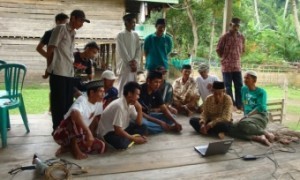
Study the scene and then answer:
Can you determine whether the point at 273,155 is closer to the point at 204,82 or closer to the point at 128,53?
the point at 204,82

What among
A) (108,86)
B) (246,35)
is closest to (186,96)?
(108,86)

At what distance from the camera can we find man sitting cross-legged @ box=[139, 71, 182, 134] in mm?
4094

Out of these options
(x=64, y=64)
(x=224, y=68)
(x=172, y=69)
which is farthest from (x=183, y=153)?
(x=172, y=69)

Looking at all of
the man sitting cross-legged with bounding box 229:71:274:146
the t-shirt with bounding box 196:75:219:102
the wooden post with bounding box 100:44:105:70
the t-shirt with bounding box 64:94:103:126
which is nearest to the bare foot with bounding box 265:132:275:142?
the man sitting cross-legged with bounding box 229:71:274:146

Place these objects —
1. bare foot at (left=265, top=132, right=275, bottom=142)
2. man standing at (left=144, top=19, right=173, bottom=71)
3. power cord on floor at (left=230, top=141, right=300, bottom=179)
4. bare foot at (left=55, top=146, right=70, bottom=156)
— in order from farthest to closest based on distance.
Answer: man standing at (left=144, top=19, right=173, bottom=71)
bare foot at (left=265, top=132, right=275, bottom=142)
bare foot at (left=55, top=146, right=70, bottom=156)
power cord on floor at (left=230, top=141, right=300, bottom=179)

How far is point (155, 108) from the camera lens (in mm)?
4309

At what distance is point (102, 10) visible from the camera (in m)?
10.6

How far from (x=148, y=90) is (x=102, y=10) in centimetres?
710

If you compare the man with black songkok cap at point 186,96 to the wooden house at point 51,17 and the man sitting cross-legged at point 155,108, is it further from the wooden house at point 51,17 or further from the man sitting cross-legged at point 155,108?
the wooden house at point 51,17

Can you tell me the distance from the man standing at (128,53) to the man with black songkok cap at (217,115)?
1197 mm

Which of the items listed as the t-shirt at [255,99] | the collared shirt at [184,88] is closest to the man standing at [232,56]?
the collared shirt at [184,88]

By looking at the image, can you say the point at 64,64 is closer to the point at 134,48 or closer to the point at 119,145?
the point at 119,145

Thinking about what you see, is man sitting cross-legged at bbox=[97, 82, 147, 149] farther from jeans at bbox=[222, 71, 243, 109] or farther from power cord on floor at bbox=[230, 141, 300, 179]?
jeans at bbox=[222, 71, 243, 109]

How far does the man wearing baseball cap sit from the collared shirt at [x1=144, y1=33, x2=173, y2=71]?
1051 millimetres
